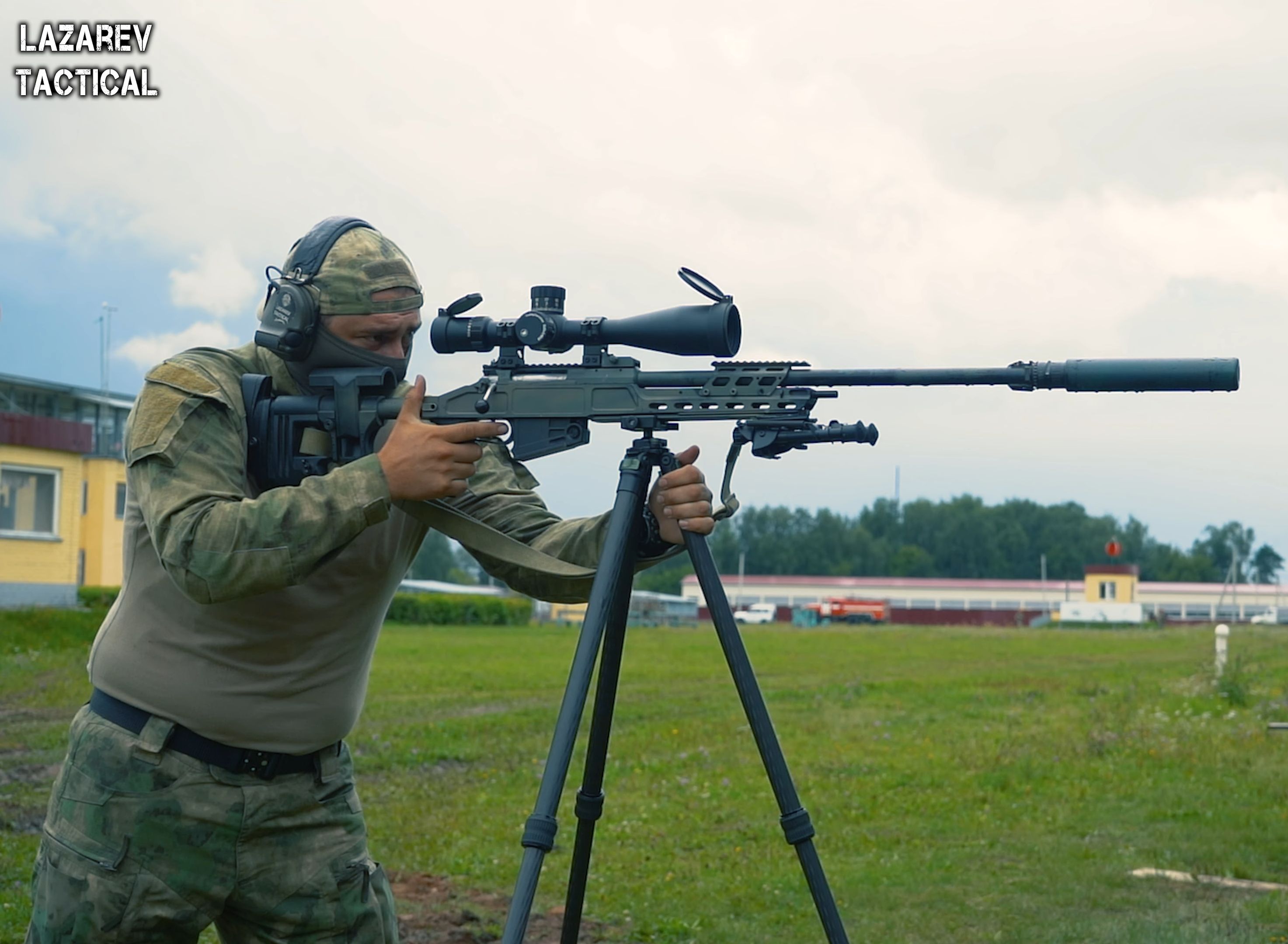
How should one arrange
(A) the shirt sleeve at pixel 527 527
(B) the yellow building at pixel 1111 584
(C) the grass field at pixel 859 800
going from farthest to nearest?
(B) the yellow building at pixel 1111 584
(C) the grass field at pixel 859 800
(A) the shirt sleeve at pixel 527 527

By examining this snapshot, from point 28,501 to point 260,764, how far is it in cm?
4005

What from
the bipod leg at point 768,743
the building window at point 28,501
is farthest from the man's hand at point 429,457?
the building window at point 28,501

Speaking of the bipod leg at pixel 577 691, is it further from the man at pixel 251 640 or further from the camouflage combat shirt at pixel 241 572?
the camouflage combat shirt at pixel 241 572

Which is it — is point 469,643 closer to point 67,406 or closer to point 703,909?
point 67,406

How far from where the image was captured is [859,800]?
12.3m

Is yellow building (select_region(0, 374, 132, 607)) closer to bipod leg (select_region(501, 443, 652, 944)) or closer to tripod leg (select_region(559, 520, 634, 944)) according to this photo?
tripod leg (select_region(559, 520, 634, 944))

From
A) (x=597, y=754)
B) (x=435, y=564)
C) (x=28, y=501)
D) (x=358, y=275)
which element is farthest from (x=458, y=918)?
(x=435, y=564)

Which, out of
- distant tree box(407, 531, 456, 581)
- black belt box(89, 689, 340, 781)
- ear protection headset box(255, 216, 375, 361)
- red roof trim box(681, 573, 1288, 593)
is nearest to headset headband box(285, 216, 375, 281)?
ear protection headset box(255, 216, 375, 361)

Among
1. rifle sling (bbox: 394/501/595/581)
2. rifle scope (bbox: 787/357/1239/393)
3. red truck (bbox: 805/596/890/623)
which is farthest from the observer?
red truck (bbox: 805/596/890/623)

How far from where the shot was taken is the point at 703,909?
27.6 feet

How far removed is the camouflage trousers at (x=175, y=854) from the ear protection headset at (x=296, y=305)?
1167mm

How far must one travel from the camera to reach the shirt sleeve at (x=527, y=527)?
14.6ft

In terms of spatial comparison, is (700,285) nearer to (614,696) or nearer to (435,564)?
(614,696)

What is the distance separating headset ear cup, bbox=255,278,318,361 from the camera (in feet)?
13.6
